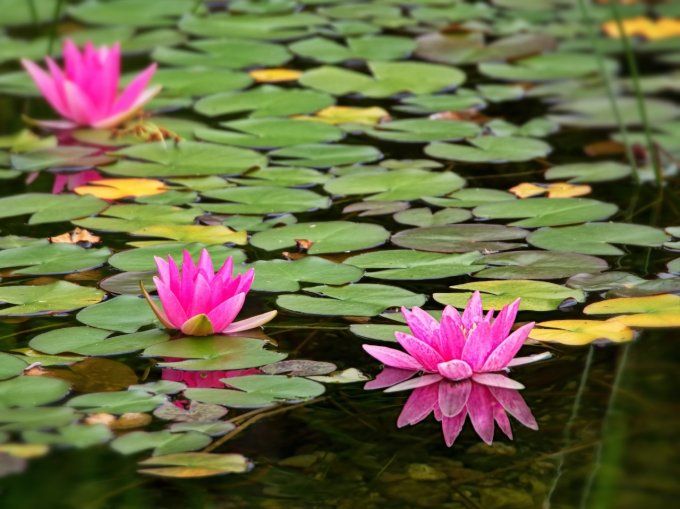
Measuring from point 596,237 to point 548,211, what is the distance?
17 cm

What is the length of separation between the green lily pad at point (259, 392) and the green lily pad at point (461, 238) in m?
0.62

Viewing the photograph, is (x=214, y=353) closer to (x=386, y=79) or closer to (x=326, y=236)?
(x=326, y=236)

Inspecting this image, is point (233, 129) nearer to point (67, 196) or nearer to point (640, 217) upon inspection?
point (67, 196)

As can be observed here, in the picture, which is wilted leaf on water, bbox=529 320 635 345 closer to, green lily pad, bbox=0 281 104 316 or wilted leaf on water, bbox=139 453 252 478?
wilted leaf on water, bbox=139 453 252 478

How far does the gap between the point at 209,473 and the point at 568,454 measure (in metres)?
0.50

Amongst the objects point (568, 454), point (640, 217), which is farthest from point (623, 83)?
point (568, 454)

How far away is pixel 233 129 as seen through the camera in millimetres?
3225

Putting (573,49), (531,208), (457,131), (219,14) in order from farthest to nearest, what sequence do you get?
(219,14)
(573,49)
(457,131)
(531,208)

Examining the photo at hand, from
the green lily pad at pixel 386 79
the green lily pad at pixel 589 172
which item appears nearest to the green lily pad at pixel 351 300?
the green lily pad at pixel 589 172

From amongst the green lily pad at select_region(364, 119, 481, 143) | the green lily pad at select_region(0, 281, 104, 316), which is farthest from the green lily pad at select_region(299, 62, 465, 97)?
the green lily pad at select_region(0, 281, 104, 316)

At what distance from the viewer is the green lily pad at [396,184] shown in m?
2.73

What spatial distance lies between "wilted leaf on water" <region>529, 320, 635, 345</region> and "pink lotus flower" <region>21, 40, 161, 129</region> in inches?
60.6

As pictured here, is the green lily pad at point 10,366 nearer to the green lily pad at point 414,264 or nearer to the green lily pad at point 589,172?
the green lily pad at point 414,264

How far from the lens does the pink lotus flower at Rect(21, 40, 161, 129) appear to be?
3162mm
